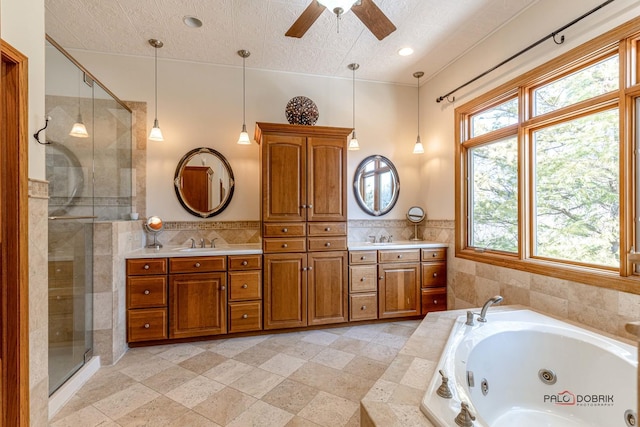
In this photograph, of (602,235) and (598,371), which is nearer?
(598,371)

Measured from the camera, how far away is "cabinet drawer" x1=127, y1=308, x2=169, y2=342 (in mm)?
2650

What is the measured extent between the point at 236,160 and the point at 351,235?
167cm

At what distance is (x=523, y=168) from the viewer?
2.55 m

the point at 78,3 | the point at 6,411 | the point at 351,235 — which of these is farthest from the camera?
the point at 351,235

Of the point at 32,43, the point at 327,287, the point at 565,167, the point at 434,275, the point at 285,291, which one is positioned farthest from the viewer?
the point at 434,275

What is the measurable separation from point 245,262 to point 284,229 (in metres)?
0.50

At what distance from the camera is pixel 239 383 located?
2148 millimetres

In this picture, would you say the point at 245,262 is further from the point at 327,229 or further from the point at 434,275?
the point at 434,275

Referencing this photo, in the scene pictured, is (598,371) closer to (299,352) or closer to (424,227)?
(299,352)

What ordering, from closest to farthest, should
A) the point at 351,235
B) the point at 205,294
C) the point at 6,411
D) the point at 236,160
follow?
the point at 6,411
the point at 205,294
the point at 236,160
the point at 351,235

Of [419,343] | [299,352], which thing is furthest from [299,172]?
[419,343]

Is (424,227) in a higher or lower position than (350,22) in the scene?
lower

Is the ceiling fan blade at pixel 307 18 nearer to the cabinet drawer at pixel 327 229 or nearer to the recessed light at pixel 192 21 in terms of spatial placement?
the recessed light at pixel 192 21

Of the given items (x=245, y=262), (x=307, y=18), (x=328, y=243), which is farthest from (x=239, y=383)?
(x=307, y=18)
